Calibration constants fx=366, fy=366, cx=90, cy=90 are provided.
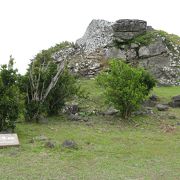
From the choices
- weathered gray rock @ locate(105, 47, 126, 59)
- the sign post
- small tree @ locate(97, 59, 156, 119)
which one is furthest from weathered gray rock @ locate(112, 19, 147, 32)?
the sign post

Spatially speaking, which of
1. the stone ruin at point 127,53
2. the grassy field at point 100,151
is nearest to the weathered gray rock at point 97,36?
the stone ruin at point 127,53

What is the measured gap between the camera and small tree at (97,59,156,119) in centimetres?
1494

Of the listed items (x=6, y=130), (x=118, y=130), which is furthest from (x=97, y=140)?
(x=6, y=130)

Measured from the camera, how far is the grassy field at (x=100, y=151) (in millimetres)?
8023

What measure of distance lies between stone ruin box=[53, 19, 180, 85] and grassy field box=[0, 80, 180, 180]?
8353mm

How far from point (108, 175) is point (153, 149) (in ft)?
10.7

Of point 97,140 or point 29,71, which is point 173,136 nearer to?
point 97,140

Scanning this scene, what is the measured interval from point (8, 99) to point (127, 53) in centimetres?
1417

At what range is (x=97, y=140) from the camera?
11.7 meters

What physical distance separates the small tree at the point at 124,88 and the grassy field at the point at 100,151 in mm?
642

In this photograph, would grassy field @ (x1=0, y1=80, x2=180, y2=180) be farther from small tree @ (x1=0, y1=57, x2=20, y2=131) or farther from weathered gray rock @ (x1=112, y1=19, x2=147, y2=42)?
weathered gray rock @ (x1=112, y1=19, x2=147, y2=42)

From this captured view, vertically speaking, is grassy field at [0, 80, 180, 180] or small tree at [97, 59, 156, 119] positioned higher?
small tree at [97, 59, 156, 119]

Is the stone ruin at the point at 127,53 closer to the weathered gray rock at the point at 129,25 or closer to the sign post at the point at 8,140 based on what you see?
the weathered gray rock at the point at 129,25

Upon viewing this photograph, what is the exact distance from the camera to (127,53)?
25.1 meters
